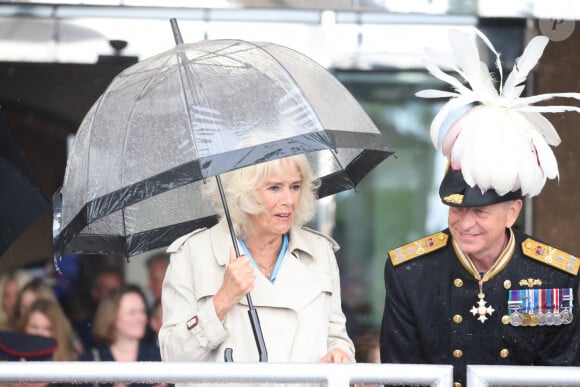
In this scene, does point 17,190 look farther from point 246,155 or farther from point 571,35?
point 571,35

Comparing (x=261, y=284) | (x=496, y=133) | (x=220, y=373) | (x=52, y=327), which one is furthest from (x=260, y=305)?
(x=52, y=327)

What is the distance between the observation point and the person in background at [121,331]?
6840 millimetres

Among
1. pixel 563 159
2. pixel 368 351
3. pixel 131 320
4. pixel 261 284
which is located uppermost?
pixel 563 159

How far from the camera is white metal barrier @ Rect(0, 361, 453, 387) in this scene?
9.50 feet

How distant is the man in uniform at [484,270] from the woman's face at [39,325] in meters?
3.35

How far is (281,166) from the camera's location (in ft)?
12.8

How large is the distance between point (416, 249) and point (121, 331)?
3152mm

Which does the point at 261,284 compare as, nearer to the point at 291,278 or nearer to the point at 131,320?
the point at 291,278

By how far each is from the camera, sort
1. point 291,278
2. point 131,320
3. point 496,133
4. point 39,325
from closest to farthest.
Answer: point 496,133 < point 291,278 < point 131,320 < point 39,325

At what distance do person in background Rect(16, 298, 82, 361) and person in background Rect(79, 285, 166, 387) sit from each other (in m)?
0.12

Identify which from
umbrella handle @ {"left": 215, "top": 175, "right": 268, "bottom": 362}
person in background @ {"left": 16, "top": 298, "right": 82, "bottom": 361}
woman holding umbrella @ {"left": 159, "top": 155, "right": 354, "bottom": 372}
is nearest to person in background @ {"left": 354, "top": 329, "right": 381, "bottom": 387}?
woman holding umbrella @ {"left": 159, "top": 155, "right": 354, "bottom": 372}

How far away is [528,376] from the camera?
2.87m

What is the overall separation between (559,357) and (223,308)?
→ 3.65 ft

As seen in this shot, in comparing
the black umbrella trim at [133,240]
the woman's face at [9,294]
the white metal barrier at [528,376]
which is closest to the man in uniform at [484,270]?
the black umbrella trim at [133,240]
